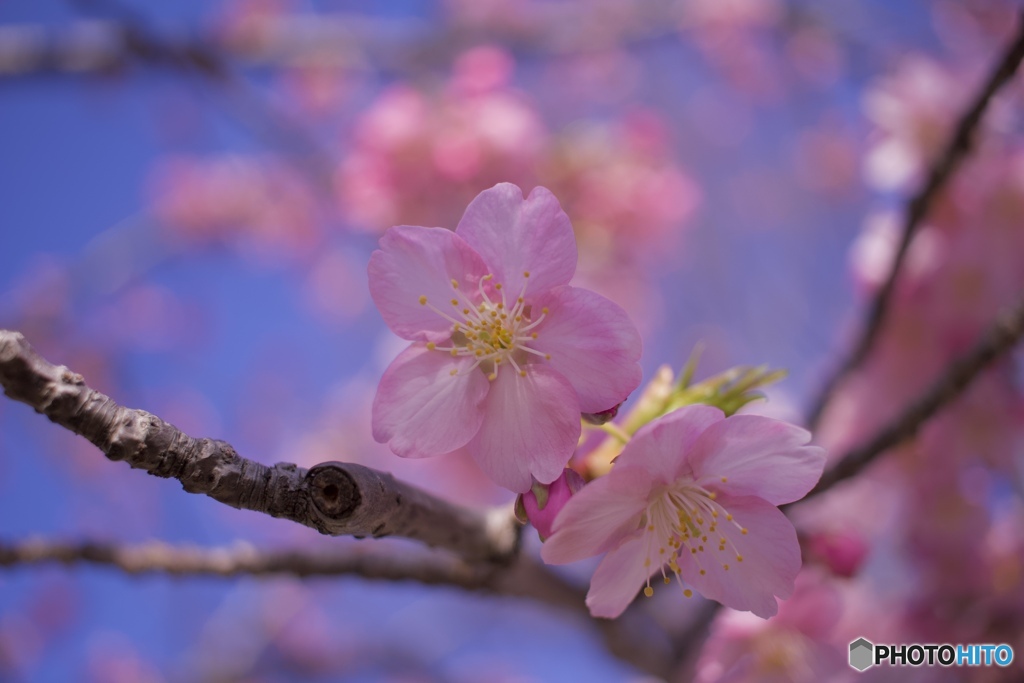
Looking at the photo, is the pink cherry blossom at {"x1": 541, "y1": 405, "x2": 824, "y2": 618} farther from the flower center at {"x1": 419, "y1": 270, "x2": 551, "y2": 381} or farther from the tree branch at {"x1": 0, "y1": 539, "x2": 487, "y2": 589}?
the tree branch at {"x1": 0, "y1": 539, "x2": 487, "y2": 589}

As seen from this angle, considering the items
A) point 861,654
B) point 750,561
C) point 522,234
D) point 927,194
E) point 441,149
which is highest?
point 441,149

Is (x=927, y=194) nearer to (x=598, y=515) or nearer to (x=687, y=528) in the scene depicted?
(x=687, y=528)

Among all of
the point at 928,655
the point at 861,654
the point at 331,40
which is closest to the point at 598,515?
the point at 861,654

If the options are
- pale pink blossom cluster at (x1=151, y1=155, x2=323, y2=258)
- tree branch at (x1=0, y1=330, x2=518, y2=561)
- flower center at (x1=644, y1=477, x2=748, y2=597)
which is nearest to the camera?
tree branch at (x1=0, y1=330, x2=518, y2=561)

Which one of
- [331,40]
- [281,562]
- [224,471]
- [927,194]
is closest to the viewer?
[224,471]

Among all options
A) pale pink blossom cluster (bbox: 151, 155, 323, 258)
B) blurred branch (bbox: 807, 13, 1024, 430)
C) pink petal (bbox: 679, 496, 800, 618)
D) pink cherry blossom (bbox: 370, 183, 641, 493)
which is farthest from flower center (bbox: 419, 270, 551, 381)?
pale pink blossom cluster (bbox: 151, 155, 323, 258)

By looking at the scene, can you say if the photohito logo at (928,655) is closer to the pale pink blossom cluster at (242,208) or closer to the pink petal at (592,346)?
the pink petal at (592,346)

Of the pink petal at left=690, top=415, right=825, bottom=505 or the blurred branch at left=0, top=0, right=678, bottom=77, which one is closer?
the pink petal at left=690, top=415, right=825, bottom=505
